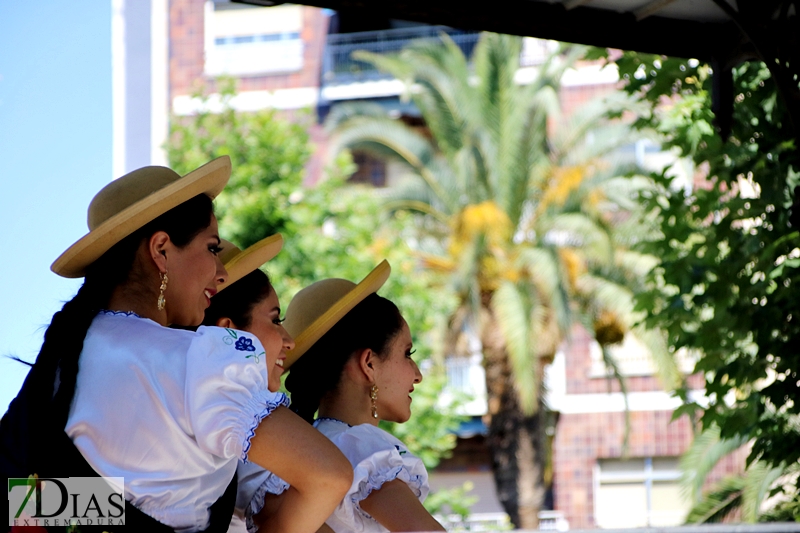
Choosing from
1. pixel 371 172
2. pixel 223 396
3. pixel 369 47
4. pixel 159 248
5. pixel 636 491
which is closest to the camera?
pixel 223 396

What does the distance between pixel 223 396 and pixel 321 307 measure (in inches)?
40.4

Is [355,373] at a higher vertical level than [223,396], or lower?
lower

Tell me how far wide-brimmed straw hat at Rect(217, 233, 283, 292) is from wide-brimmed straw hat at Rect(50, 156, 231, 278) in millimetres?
397

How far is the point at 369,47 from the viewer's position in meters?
21.1

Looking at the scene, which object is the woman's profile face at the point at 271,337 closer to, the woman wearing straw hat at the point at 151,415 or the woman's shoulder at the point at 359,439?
the woman's shoulder at the point at 359,439

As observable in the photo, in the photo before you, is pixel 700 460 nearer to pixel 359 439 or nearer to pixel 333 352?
pixel 333 352

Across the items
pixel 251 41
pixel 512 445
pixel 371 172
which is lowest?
pixel 512 445

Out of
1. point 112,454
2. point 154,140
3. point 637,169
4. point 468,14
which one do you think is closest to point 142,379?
point 112,454

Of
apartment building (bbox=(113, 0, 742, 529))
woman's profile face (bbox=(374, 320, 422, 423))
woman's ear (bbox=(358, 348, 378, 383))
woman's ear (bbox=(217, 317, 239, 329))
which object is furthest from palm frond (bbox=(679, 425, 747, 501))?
woman's ear (bbox=(217, 317, 239, 329))

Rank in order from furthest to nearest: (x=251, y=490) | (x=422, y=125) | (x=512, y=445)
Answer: (x=422, y=125)
(x=512, y=445)
(x=251, y=490)

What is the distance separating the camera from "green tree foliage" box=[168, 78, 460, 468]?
1414 centimetres

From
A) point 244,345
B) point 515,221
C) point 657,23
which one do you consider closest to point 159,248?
point 244,345

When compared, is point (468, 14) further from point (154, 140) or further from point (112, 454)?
point (154, 140)

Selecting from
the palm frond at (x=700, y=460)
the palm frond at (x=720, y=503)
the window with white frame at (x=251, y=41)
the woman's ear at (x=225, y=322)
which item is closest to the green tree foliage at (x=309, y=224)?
the palm frond at (x=700, y=460)
